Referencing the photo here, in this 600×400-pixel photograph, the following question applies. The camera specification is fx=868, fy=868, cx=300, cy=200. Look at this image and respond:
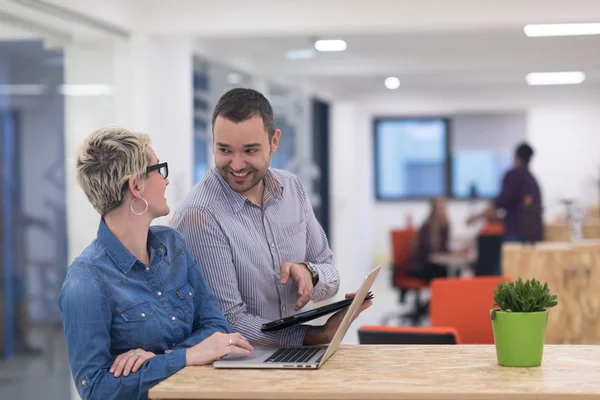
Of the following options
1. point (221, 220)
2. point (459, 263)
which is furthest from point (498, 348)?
point (459, 263)

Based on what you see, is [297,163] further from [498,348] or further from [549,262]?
[498,348]

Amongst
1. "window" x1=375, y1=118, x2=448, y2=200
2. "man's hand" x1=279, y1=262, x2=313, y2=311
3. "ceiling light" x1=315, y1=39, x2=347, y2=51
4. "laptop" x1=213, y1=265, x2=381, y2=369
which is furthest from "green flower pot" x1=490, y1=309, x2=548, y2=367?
"window" x1=375, y1=118, x2=448, y2=200

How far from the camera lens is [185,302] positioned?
96.3 inches

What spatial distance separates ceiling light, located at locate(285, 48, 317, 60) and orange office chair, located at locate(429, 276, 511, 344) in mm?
4093

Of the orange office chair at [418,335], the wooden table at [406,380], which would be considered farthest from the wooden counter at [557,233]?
the wooden table at [406,380]

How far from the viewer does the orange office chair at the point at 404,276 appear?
9.75 metres

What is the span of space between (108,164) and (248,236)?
585mm

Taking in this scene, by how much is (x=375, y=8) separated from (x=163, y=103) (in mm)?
1596

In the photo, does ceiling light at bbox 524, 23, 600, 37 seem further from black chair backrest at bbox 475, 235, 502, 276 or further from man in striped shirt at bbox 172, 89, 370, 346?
black chair backrest at bbox 475, 235, 502, 276

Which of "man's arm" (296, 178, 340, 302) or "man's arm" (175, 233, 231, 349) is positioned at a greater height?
"man's arm" (296, 178, 340, 302)

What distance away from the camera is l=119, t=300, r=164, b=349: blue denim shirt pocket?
2.29 m

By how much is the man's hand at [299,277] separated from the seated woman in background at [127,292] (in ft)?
0.99

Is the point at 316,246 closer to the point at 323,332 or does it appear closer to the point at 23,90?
the point at 323,332

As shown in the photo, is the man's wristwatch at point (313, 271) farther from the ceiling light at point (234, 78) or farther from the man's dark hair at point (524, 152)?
the man's dark hair at point (524, 152)
